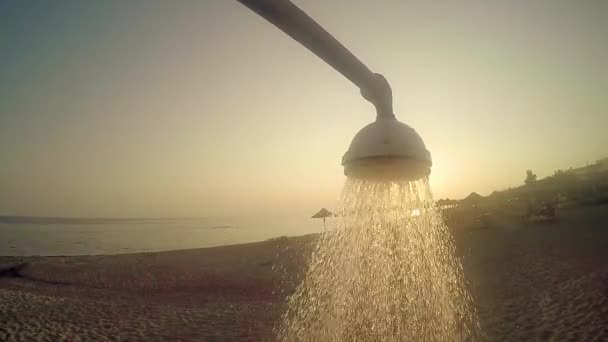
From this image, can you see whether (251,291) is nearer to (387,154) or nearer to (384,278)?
(384,278)

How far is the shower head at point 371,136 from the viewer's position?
935 millimetres

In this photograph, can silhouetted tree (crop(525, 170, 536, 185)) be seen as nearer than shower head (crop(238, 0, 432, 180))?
No

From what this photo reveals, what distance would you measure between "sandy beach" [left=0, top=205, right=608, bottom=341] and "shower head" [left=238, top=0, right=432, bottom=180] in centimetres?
721

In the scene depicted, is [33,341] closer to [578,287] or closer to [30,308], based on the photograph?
[30,308]

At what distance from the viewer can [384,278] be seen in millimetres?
4582

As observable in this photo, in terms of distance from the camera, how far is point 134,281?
1442 centimetres

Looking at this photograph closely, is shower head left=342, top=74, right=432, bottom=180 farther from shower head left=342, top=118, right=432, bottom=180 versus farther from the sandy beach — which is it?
the sandy beach

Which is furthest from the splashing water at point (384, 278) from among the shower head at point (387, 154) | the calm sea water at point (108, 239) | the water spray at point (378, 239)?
the calm sea water at point (108, 239)

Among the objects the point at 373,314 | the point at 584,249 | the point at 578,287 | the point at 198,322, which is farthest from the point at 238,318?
the point at 584,249

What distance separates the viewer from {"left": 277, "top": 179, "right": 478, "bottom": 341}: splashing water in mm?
2062

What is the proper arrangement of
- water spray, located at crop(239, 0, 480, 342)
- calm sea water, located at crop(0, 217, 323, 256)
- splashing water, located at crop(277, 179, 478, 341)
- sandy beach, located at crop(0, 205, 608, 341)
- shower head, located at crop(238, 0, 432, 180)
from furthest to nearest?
calm sea water, located at crop(0, 217, 323, 256)
sandy beach, located at crop(0, 205, 608, 341)
splashing water, located at crop(277, 179, 478, 341)
water spray, located at crop(239, 0, 480, 342)
shower head, located at crop(238, 0, 432, 180)

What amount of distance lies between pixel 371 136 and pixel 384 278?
13.2 ft

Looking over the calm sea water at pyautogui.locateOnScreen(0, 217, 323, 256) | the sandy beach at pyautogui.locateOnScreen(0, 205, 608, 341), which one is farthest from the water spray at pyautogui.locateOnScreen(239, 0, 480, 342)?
the calm sea water at pyautogui.locateOnScreen(0, 217, 323, 256)

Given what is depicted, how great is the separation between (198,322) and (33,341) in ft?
12.3
